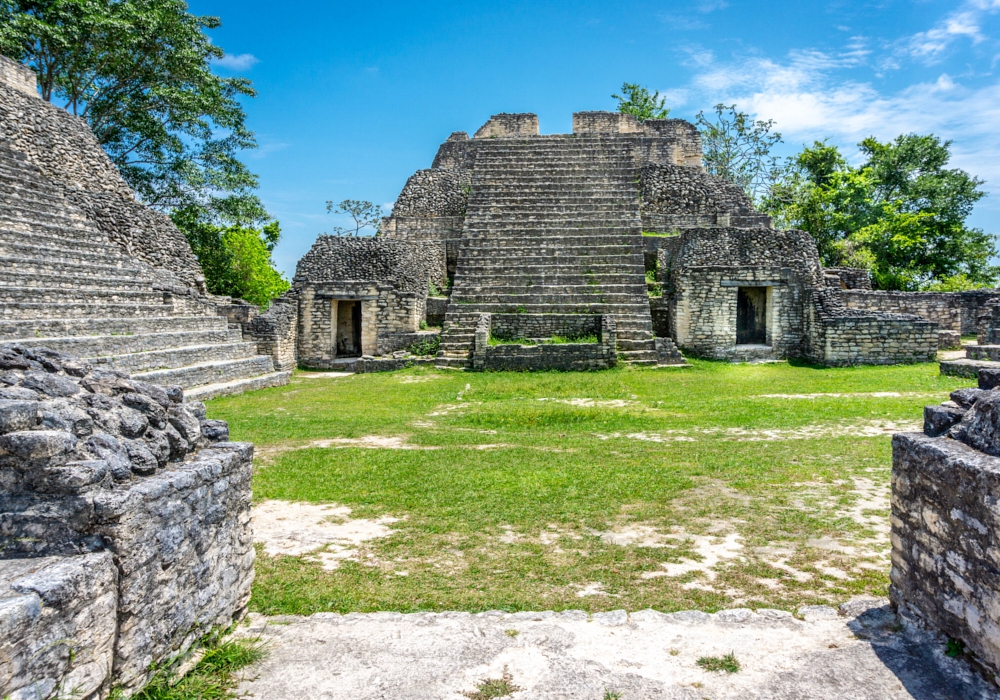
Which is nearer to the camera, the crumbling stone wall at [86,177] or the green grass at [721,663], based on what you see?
the green grass at [721,663]

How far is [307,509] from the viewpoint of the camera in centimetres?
516

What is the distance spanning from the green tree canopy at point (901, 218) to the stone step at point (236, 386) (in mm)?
20465

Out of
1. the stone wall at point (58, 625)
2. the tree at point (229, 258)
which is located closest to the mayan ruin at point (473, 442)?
the stone wall at point (58, 625)

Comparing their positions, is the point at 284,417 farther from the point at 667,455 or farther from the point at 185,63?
the point at 185,63

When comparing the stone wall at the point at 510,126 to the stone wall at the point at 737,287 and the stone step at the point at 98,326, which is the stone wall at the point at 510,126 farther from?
the stone step at the point at 98,326

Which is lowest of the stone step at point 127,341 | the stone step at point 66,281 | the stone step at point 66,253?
the stone step at point 127,341

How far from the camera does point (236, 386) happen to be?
11914 mm

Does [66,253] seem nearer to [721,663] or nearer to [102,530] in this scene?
[102,530]

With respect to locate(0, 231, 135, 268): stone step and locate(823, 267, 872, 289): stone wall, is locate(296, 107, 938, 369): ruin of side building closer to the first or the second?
locate(823, 267, 872, 289): stone wall

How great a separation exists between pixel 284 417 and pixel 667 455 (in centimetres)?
552

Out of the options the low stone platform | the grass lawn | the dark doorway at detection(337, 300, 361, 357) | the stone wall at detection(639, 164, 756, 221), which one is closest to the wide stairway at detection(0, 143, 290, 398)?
the grass lawn

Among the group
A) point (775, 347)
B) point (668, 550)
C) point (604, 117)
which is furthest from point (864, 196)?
point (668, 550)

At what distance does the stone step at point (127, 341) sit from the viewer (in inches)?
386

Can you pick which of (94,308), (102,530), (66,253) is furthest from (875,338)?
(66,253)
